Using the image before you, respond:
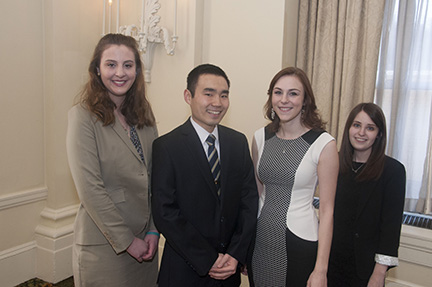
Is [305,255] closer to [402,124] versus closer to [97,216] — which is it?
[97,216]

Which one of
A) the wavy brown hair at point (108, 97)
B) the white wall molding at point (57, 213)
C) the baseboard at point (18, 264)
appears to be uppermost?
the wavy brown hair at point (108, 97)

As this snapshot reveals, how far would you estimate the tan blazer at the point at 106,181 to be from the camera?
1.51 meters

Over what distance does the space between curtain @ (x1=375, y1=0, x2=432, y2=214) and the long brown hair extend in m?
0.85

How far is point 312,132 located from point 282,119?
149mm

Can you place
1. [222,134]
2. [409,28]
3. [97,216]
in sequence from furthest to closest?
[409,28] → [222,134] → [97,216]

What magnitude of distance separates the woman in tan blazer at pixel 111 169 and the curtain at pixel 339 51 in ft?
4.83

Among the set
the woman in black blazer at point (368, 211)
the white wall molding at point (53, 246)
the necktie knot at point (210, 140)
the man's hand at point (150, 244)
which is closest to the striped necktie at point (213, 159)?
the necktie knot at point (210, 140)

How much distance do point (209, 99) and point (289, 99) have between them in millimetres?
363

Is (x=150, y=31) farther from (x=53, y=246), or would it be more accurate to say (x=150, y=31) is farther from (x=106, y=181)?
(x=53, y=246)

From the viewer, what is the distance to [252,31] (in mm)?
2535

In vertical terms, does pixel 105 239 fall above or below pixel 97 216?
below

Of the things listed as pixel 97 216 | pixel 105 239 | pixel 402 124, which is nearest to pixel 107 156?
pixel 97 216

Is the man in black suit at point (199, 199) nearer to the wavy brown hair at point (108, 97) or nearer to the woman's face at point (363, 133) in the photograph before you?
the wavy brown hair at point (108, 97)

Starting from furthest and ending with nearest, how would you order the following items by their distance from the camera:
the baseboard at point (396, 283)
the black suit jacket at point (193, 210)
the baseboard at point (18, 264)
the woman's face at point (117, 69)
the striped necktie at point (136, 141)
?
the baseboard at point (18, 264) < the baseboard at point (396, 283) < the striped necktie at point (136, 141) < the woman's face at point (117, 69) < the black suit jacket at point (193, 210)
